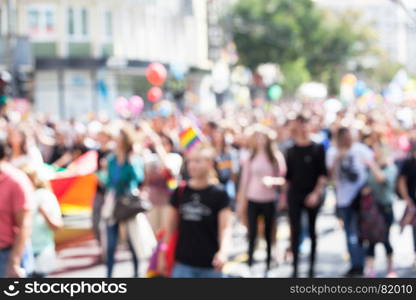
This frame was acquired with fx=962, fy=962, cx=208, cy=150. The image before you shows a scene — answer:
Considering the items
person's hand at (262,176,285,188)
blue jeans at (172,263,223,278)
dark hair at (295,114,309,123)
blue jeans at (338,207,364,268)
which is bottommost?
blue jeans at (338,207,364,268)

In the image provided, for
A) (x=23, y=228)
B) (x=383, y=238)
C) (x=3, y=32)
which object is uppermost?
(x=3, y=32)

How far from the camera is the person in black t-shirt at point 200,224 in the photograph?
658 cm

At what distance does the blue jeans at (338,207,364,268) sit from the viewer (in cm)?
1007

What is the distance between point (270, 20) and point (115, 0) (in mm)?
25545

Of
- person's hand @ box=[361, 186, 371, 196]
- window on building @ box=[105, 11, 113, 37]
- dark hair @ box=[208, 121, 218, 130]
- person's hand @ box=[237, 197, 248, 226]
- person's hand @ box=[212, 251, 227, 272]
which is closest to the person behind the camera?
person's hand @ box=[212, 251, 227, 272]

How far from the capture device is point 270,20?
70.9 metres

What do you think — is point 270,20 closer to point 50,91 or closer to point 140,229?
point 50,91

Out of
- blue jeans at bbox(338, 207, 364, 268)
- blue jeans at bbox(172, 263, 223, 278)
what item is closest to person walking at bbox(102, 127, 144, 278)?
blue jeans at bbox(338, 207, 364, 268)

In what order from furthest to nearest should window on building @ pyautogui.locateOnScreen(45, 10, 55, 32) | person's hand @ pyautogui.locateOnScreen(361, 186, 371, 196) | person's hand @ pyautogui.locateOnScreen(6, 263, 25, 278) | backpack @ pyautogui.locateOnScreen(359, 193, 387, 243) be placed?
1. window on building @ pyautogui.locateOnScreen(45, 10, 55, 32)
2. person's hand @ pyautogui.locateOnScreen(361, 186, 371, 196)
3. backpack @ pyautogui.locateOnScreen(359, 193, 387, 243)
4. person's hand @ pyautogui.locateOnScreen(6, 263, 25, 278)

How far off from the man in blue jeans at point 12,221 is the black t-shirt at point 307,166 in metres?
4.22

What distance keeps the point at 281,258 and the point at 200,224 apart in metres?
4.92

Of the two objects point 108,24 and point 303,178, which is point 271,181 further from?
point 108,24

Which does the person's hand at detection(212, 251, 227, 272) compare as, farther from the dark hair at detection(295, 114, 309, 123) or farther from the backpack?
the backpack

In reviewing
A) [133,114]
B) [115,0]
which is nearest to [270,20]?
[115,0]
